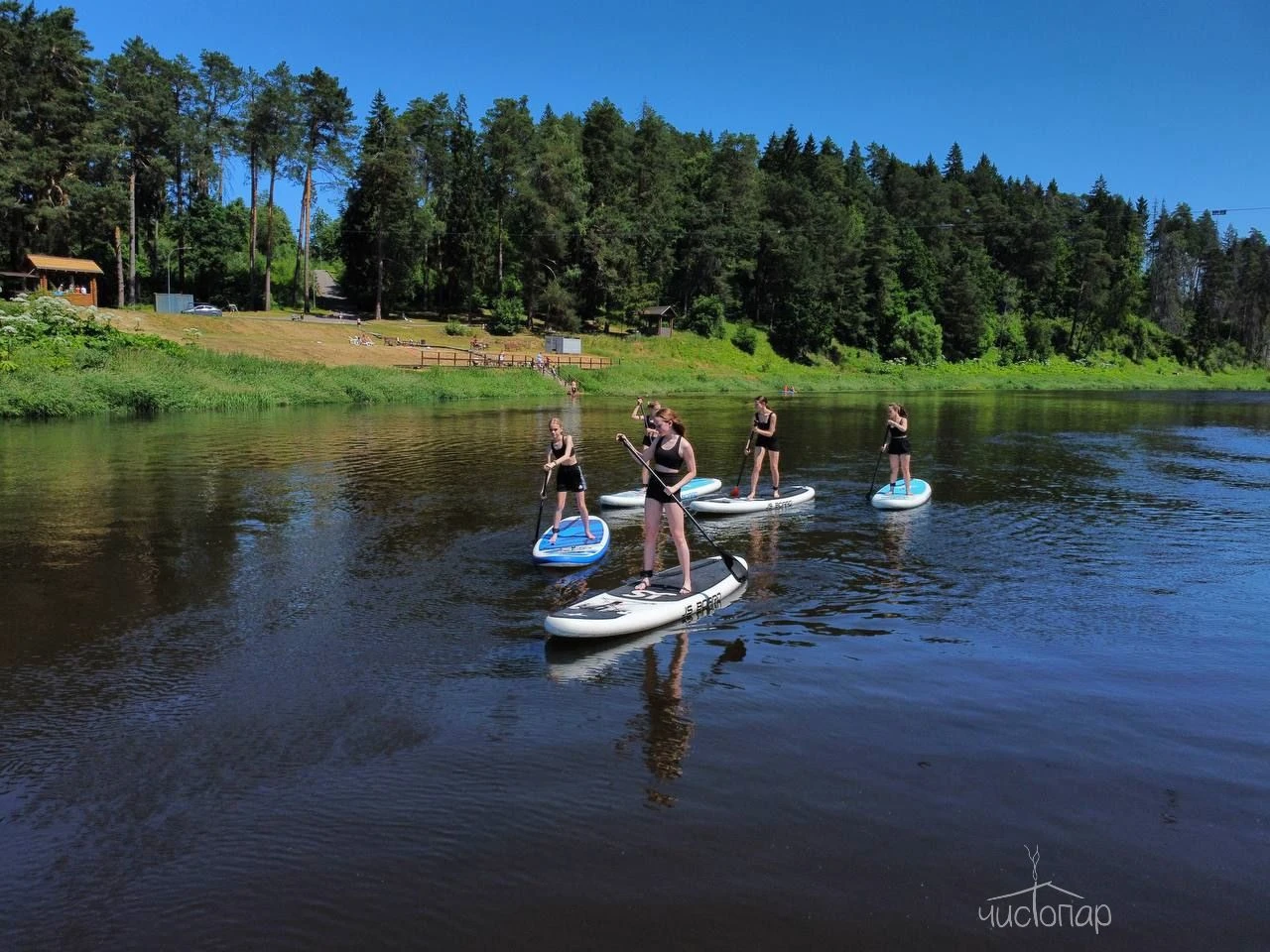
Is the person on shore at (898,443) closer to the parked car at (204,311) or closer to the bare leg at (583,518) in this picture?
the bare leg at (583,518)

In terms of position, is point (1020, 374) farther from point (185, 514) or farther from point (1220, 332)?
point (185, 514)

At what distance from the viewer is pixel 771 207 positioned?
335ft

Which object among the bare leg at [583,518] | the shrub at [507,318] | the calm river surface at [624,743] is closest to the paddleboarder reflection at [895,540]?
the calm river surface at [624,743]

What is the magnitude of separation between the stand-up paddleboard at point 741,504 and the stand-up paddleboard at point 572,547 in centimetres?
390

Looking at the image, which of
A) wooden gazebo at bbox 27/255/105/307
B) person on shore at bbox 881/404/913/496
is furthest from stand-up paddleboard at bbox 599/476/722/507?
wooden gazebo at bbox 27/255/105/307

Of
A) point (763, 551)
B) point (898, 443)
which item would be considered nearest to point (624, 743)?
point (763, 551)

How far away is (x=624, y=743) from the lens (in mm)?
7250

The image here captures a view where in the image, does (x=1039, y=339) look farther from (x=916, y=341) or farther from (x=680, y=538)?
(x=680, y=538)

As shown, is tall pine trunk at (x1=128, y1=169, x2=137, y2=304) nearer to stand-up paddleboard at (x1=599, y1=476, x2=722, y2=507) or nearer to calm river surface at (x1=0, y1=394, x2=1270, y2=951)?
calm river surface at (x1=0, y1=394, x2=1270, y2=951)

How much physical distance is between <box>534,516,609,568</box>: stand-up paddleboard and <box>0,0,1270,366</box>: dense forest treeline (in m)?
61.8

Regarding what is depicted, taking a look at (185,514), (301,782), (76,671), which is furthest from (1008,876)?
(185,514)

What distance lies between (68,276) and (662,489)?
65.4 m

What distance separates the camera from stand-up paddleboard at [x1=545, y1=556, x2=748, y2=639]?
31.4 ft

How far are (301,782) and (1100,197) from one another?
17474cm
